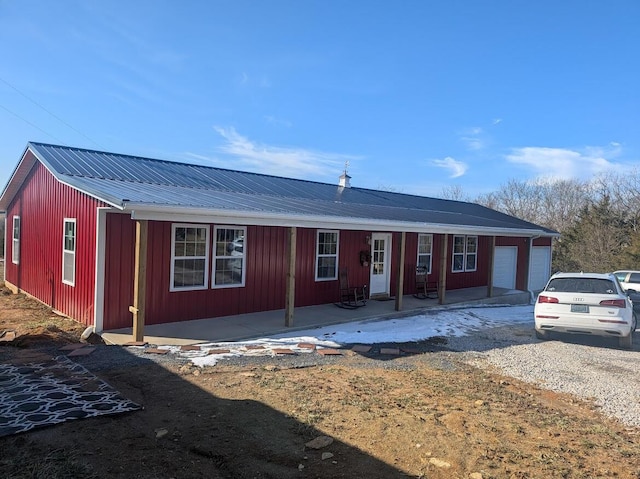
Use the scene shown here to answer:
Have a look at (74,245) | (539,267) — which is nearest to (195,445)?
(74,245)

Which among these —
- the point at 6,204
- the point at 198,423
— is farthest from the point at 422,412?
the point at 6,204

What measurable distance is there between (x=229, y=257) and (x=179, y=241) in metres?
1.26

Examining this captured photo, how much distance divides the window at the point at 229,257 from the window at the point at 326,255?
241 centimetres

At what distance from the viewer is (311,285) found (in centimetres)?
1189

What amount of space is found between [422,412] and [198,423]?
2.29 m

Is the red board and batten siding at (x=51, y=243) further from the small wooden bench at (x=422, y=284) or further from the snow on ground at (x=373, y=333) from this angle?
the small wooden bench at (x=422, y=284)

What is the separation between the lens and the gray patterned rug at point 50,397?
413cm

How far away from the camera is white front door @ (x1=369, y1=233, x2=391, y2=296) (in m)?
13.7

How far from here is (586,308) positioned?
8258 millimetres

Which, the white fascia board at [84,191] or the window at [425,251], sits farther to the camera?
the window at [425,251]

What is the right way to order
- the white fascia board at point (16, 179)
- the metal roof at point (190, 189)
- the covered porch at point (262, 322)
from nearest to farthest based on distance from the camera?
the metal roof at point (190, 189) → the covered porch at point (262, 322) → the white fascia board at point (16, 179)

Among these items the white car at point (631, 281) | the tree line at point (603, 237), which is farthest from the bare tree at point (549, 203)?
the white car at point (631, 281)

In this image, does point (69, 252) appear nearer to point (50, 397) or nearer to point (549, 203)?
point (50, 397)

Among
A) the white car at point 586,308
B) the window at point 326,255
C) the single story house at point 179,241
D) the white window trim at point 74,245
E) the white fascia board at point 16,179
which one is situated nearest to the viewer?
the white car at point 586,308
